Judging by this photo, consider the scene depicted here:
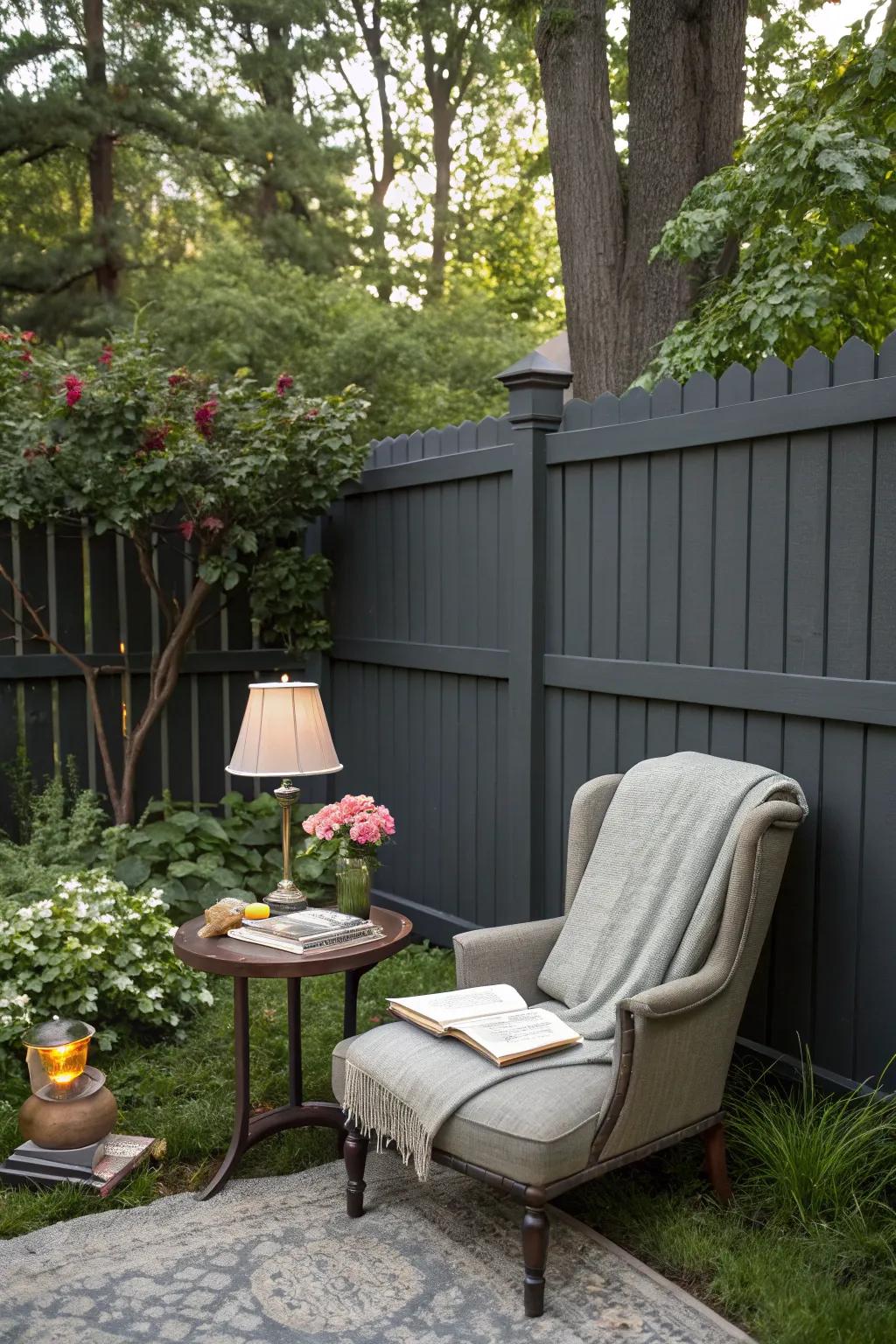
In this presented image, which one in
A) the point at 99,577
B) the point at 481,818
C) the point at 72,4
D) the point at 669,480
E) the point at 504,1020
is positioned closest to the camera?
the point at 504,1020

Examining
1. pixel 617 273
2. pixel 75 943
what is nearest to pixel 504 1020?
pixel 75 943

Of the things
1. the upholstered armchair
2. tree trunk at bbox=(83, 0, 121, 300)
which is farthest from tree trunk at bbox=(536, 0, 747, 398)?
tree trunk at bbox=(83, 0, 121, 300)

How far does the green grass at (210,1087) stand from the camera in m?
2.98

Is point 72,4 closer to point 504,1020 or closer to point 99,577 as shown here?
point 99,577

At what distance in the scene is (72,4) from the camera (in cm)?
1141

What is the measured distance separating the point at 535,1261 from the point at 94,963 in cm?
183

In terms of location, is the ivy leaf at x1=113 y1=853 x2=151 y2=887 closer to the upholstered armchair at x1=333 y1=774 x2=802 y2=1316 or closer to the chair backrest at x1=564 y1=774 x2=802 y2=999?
A: the upholstered armchair at x1=333 y1=774 x2=802 y2=1316

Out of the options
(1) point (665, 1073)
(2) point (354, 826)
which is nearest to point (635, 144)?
(2) point (354, 826)

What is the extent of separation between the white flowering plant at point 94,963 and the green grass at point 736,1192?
178mm

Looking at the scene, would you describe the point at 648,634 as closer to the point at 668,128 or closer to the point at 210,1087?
the point at 210,1087

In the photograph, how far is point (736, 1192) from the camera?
9.50 ft

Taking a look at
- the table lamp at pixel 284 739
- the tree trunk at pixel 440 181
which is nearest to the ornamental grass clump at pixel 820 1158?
the table lamp at pixel 284 739

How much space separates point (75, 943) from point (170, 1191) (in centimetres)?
92

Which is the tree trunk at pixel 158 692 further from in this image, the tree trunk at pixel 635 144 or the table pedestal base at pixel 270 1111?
the tree trunk at pixel 635 144
